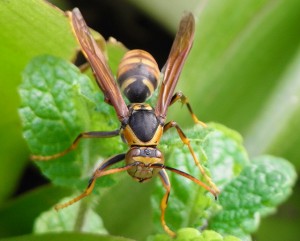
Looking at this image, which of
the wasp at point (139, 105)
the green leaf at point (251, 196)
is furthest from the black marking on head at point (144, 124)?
the green leaf at point (251, 196)

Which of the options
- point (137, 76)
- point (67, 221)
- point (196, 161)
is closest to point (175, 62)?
point (137, 76)

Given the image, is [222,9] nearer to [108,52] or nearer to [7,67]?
[108,52]

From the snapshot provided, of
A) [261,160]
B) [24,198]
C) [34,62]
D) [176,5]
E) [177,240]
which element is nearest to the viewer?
[177,240]

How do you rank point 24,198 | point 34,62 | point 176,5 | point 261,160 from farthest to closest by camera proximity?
point 176,5 → point 24,198 → point 261,160 → point 34,62

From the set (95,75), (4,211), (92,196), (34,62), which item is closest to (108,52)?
(95,75)

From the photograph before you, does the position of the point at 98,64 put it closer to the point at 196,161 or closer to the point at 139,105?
the point at 139,105

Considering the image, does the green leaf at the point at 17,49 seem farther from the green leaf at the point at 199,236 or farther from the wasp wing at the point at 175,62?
the green leaf at the point at 199,236

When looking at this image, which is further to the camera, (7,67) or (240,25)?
(240,25)
